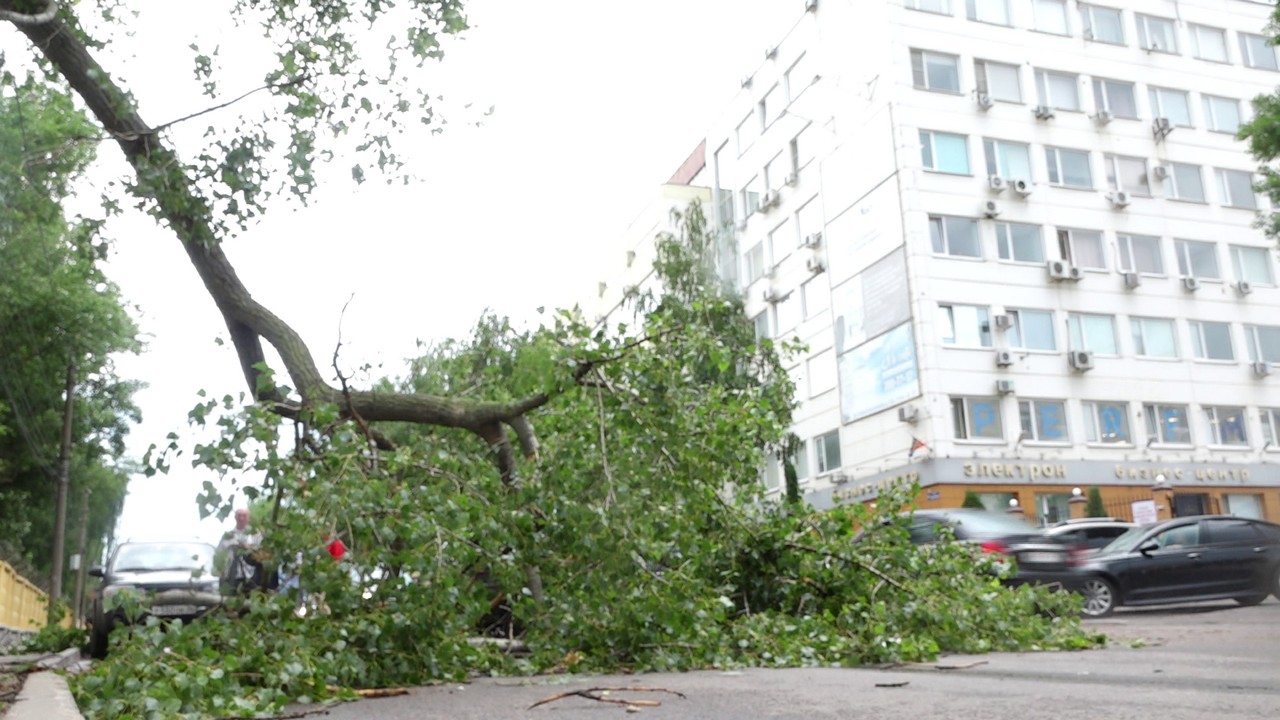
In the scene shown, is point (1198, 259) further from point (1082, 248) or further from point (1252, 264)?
point (1082, 248)

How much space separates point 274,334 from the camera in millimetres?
10070

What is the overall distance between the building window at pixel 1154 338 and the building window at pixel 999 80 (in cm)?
805

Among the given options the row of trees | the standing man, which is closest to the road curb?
the standing man

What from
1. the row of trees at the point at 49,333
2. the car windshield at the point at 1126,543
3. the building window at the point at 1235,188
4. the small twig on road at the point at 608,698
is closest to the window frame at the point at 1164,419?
the building window at the point at 1235,188

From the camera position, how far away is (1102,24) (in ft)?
133

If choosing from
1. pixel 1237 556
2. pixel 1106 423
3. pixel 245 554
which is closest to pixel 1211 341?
pixel 1106 423

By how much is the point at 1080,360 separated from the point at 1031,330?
1651mm

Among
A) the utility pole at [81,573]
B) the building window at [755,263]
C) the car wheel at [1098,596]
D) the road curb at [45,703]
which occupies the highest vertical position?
the building window at [755,263]

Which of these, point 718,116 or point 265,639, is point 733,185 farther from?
point 265,639

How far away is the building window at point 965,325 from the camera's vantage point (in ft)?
117

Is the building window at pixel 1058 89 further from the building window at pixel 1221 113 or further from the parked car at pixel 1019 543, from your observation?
the parked car at pixel 1019 543

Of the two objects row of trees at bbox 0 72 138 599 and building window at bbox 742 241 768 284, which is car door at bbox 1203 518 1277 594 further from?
building window at bbox 742 241 768 284

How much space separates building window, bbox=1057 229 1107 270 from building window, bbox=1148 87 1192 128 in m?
5.45

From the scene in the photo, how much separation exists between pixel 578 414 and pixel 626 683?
295cm
